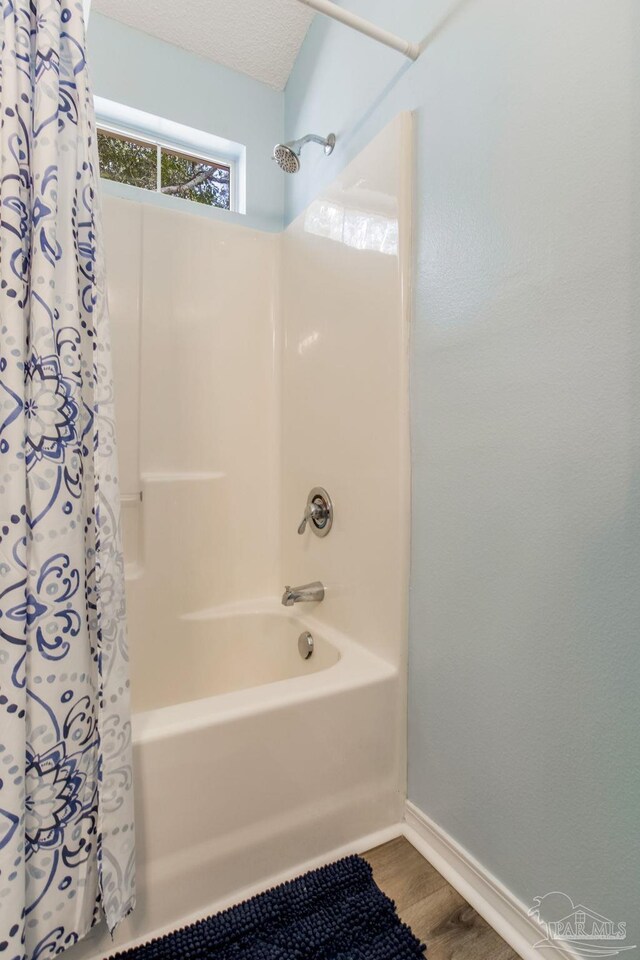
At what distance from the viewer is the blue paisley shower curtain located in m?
0.82

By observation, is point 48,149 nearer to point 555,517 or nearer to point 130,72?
point 555,517

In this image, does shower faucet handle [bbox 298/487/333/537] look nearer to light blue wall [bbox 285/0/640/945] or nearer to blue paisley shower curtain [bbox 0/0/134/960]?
light blue wall [bbox 285/0/640/945]

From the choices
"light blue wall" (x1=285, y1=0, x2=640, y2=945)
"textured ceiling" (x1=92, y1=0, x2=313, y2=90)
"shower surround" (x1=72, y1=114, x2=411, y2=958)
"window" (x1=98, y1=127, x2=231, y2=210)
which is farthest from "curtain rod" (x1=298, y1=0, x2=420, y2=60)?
"window" (x1=98, y1=127, x2=231, y2=210)

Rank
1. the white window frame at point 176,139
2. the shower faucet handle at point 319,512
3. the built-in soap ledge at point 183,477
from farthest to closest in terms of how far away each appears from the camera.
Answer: the white window frame at point 176,139
the built-in soap ledge at point 183,477
the shower faucet handle at point 319,512

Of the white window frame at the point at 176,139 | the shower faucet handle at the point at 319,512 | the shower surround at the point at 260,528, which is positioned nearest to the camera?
the shower surround at the point at 260,528

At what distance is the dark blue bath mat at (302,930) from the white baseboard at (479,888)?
16cm

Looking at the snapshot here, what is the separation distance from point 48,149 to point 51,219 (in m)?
0.12

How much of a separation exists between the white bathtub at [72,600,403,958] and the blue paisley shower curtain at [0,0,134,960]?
0.10 m

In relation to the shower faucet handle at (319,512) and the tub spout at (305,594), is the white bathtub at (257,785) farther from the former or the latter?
the shower faucet handle at (319,512)

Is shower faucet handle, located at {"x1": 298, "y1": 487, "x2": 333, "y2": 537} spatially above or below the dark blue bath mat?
above

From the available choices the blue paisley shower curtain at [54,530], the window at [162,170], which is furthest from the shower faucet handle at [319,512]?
the window at [162,170]

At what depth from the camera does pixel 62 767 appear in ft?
2.83

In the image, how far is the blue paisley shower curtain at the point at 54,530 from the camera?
2.69ft

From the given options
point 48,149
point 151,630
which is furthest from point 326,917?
point 48,149
